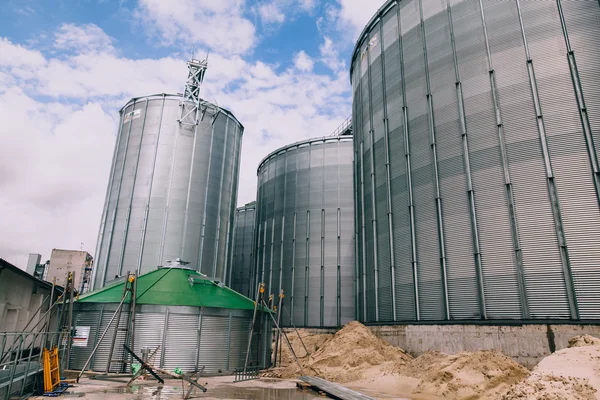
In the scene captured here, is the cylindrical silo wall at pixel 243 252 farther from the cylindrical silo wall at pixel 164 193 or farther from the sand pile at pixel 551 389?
the sand pile at pixel 551 389

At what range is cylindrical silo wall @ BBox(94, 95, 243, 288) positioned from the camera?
37.6 metres

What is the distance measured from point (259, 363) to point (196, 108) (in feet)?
88.0

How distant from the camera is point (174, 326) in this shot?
24.7 metres

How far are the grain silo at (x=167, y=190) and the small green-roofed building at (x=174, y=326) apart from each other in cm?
1040

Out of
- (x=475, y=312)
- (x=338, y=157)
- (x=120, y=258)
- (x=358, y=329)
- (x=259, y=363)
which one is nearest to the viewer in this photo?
(x=475, y=312)

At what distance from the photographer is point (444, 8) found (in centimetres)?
2625

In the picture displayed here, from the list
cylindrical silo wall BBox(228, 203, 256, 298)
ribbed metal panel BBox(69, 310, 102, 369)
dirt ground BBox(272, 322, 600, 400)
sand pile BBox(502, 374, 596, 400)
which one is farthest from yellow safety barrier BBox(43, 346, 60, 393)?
cylindrical silo wall BBox(228, 203, 256, 298)

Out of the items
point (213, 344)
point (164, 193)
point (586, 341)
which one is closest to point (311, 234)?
point (164, 193)

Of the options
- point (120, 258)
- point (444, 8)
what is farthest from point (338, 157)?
point (120, 258)

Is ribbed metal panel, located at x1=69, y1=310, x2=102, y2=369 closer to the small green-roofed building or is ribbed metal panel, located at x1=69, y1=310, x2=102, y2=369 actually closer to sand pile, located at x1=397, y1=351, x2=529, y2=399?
the small green-roofed building

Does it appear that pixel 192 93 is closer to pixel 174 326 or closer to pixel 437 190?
pixel 174 326

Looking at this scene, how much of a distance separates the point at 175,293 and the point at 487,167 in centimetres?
2067

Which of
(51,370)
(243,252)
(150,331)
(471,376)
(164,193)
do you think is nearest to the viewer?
(51,370)

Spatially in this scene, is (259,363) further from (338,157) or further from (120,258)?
(338,157)
